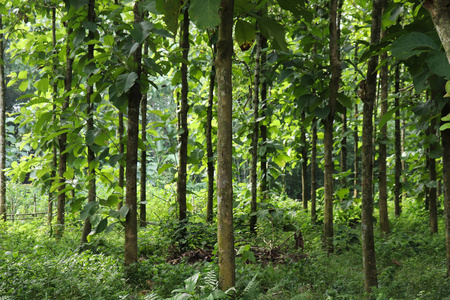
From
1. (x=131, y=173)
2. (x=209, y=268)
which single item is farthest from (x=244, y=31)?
(x=209, y=268)

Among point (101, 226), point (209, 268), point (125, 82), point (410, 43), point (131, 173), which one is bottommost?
point (209, 268)

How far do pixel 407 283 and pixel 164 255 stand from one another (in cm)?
297

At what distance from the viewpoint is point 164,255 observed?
17.9 ft

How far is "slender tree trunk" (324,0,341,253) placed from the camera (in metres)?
4.82

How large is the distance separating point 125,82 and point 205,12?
1.89 metres

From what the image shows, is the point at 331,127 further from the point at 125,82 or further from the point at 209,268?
the point at 125,82

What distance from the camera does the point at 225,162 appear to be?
3.15m

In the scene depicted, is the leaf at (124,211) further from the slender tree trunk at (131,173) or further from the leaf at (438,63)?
the leaf at (438,63)

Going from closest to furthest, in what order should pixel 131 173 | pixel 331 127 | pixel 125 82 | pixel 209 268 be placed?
pixel 209 268 < pixel 125 82 < pixel 131 173 < pixel 331 127

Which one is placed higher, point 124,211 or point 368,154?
point 368,154

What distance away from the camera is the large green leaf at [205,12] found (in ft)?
7.93

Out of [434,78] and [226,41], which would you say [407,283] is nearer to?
[434,78]

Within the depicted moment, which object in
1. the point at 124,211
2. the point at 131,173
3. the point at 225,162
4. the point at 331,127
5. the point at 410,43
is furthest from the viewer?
the point at 331,127

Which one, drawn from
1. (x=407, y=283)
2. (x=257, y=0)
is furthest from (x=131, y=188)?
(x=407, y=283)
